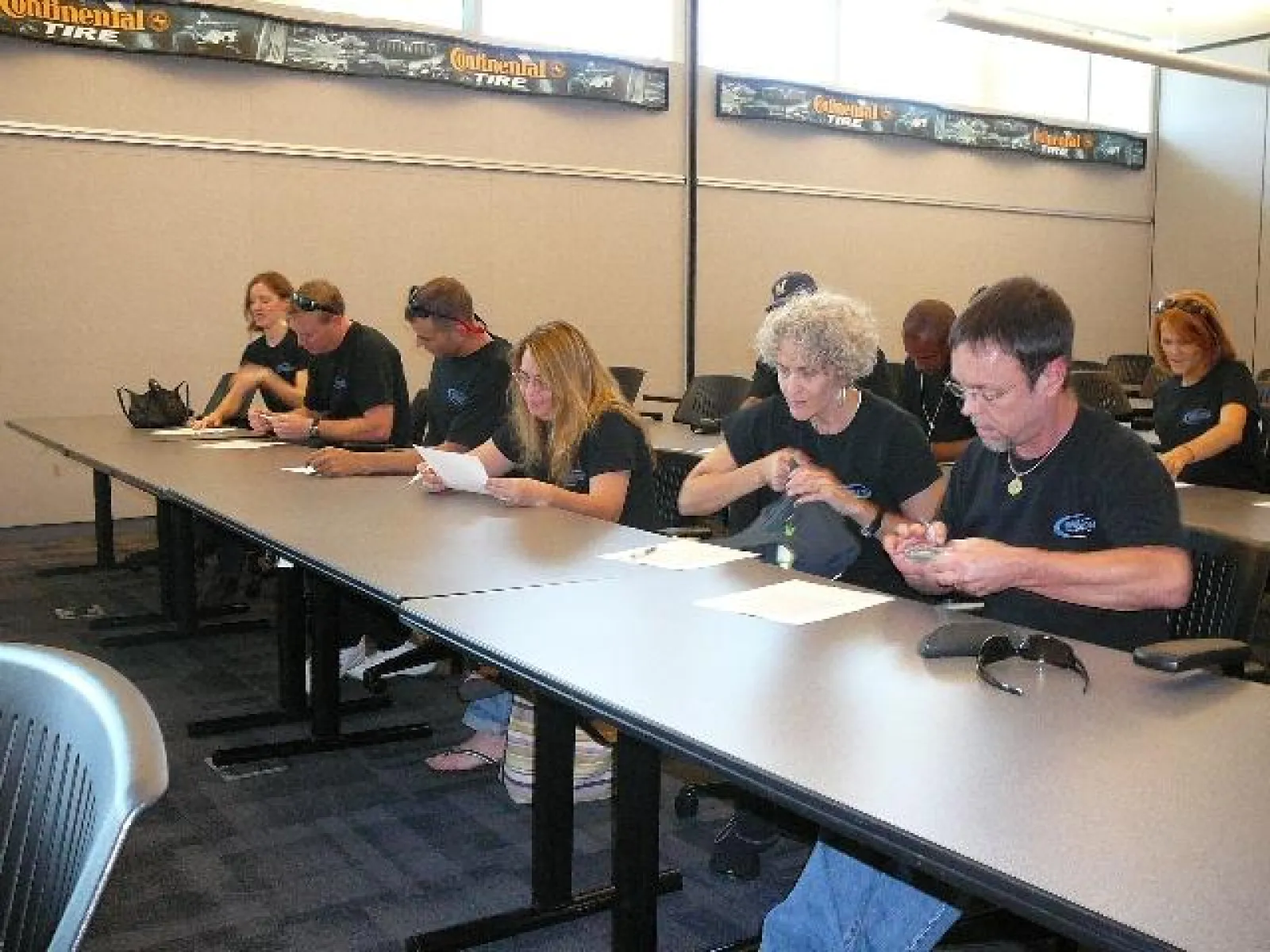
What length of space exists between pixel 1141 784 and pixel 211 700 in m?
3.42

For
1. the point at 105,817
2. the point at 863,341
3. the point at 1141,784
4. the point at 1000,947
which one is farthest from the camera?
the point at 863,341

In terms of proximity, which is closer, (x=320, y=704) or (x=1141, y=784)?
(x=1141, y=784)

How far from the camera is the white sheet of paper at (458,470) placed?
3420 mm

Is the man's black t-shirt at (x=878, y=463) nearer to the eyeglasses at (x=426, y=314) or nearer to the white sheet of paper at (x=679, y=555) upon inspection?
Result: the white sheet of paper at (x=679, y=555)

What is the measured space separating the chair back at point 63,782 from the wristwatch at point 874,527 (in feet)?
5.93

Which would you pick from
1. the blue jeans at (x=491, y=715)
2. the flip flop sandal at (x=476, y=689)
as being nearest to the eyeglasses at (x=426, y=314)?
the flip flop sandal at (x=476, y=689)

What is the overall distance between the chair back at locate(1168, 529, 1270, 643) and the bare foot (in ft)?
5.88

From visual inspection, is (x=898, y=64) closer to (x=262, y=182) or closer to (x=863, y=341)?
(x=262, y=182)

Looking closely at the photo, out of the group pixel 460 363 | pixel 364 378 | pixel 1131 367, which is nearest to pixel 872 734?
pixel 460 363

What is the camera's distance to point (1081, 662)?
72.5 inches

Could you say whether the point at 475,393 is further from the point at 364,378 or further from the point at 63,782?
the point at 63,782

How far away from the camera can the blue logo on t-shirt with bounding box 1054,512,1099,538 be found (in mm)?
2205

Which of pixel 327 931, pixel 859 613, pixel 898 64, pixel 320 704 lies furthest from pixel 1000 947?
pixel 898 64

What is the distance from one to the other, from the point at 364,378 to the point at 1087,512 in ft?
10.8
